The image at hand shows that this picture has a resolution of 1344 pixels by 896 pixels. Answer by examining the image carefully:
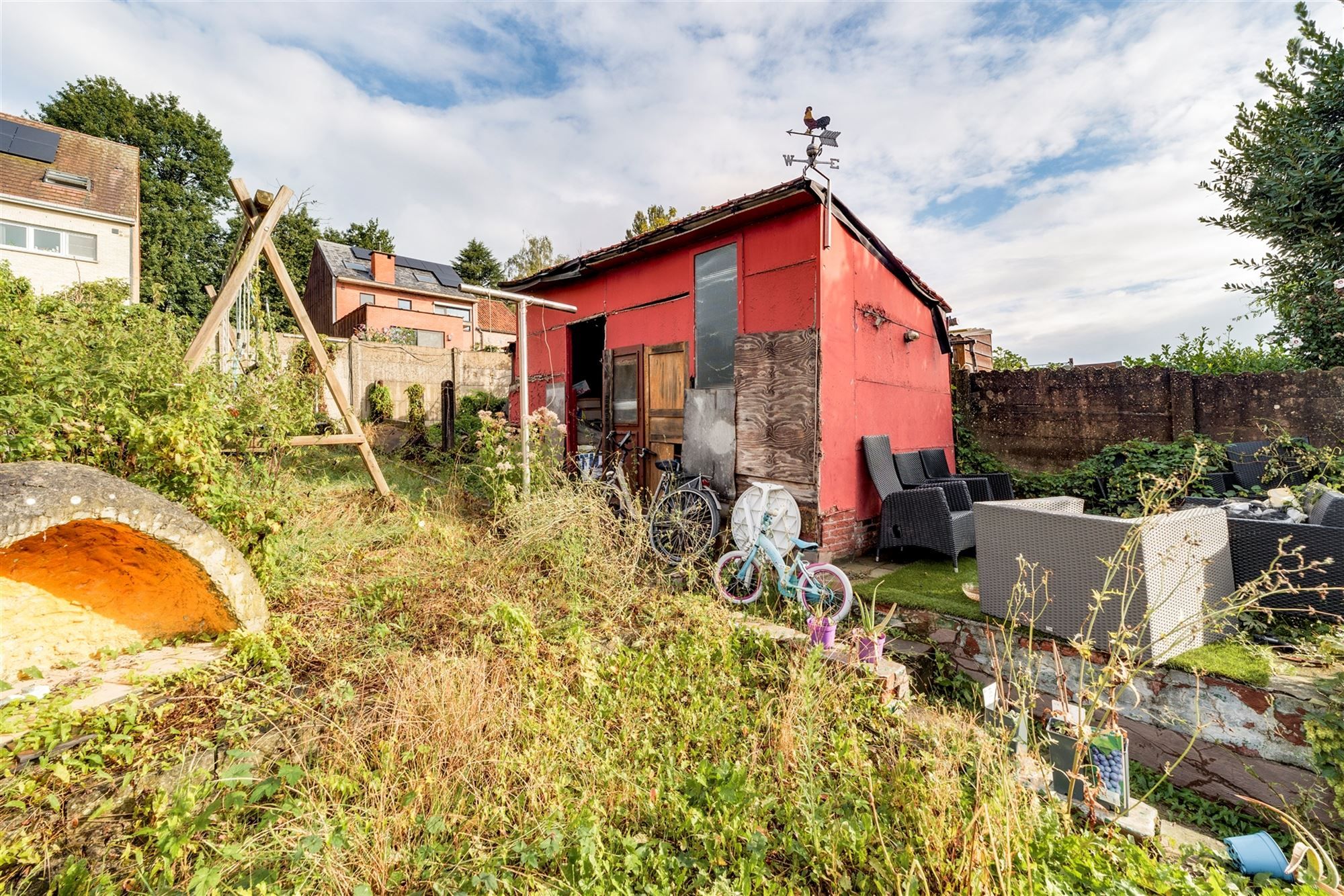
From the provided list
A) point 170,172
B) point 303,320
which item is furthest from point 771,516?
point 170,172

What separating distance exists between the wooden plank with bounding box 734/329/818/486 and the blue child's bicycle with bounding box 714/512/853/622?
77 cm

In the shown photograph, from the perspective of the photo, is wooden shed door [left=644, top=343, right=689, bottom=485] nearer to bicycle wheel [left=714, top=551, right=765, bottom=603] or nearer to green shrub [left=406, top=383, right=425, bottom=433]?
bicycle wheel [left=714, top=551, right=765, bottom=603]

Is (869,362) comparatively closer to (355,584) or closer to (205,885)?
(355,584)

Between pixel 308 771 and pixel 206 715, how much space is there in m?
0.64

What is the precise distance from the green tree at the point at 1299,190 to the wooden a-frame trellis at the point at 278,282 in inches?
424

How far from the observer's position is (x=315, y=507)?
4.81 meters

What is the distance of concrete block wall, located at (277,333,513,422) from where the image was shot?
39.2 ft

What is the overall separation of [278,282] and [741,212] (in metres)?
4.34

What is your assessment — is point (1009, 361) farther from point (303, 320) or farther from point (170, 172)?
point (170, 172)

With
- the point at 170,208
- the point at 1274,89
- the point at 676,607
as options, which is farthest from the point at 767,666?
the point at 170,208

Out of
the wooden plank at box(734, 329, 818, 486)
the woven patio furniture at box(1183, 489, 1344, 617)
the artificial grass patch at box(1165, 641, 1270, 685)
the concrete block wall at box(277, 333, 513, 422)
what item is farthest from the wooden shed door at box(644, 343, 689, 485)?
the concrete block wall at box(277, 333, 513, 422)

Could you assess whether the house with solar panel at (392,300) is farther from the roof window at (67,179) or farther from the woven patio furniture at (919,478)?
the woven patio furniture at (919,478)

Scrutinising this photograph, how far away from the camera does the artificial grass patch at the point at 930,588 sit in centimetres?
370

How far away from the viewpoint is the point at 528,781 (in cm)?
211
